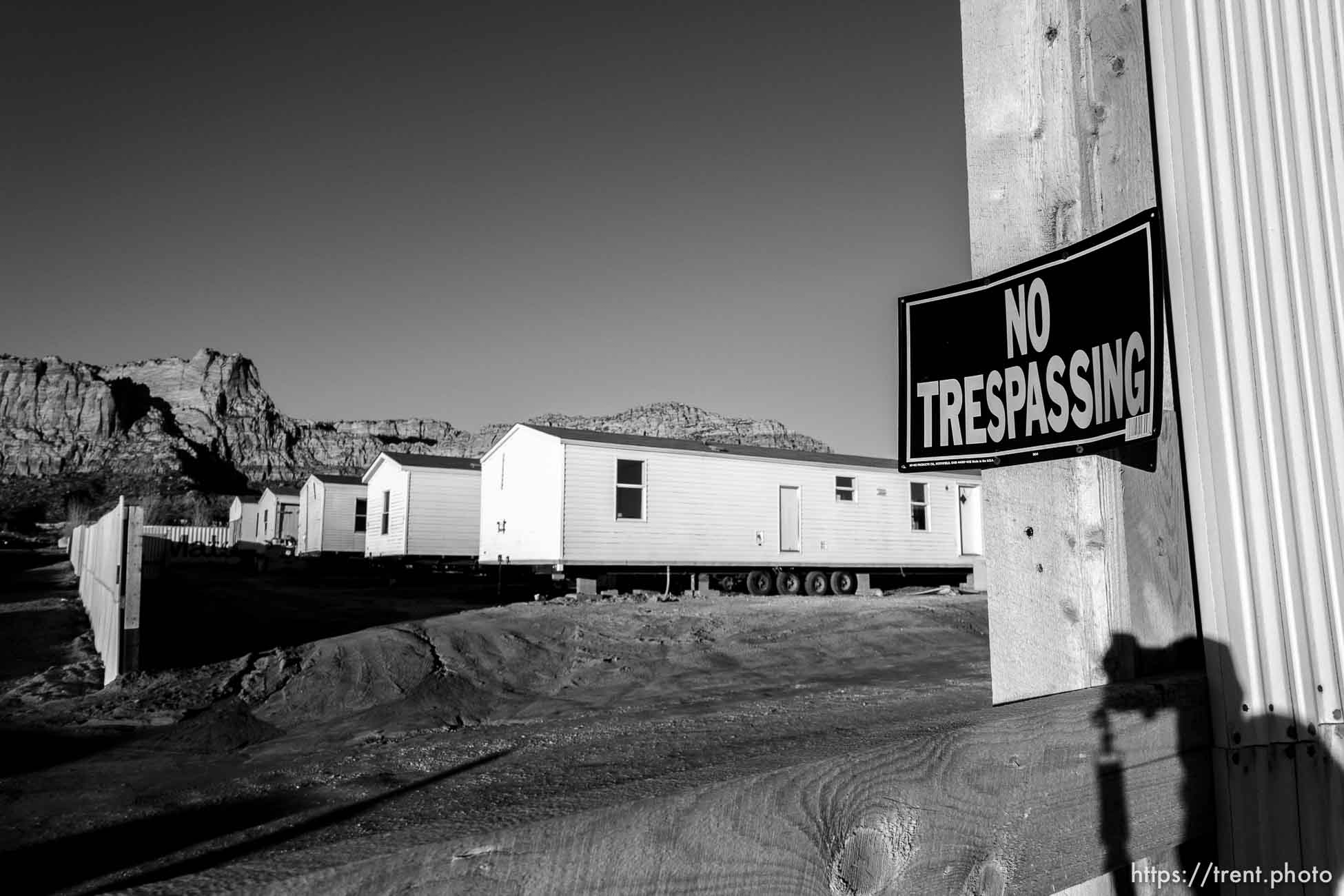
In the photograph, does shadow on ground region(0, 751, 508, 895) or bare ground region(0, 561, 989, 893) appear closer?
bare ground region(0, 561, 989, 893)

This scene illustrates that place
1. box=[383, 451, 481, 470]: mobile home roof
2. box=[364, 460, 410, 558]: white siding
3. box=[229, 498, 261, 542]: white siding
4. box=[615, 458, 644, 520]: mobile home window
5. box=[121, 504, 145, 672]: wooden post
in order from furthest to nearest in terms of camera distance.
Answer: box=[229, 498, 261, 542]: white siding, box=[383, 451, 481, 470]: mobile home roof, box=[364, 460, 410, 558]: white siding, box=[615, 458, 644, 520]: mobile home window, box=[121, 504, 145, 672]: wooden post

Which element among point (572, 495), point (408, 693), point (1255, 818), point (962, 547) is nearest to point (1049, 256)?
point (1255, 818)

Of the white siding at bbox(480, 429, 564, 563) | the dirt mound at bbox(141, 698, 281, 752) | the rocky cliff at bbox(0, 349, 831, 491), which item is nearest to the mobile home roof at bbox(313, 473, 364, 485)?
the white siding at bbox(480, 429, 564, 563)

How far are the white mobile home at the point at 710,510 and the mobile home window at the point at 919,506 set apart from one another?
0.04 metres

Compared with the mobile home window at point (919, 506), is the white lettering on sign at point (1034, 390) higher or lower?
lower

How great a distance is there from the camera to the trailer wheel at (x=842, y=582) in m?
20.8

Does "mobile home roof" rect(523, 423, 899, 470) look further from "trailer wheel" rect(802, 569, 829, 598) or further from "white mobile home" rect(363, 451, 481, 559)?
"white mobile home" rect(363, 451, 481, 559)

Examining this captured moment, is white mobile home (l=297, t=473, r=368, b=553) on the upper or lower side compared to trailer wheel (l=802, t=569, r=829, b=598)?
upper

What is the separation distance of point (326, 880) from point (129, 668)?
33.2 feet

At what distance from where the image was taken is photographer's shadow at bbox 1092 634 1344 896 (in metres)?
1.68

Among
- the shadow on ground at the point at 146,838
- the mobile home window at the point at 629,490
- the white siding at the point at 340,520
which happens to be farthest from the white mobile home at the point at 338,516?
the shadow on ground at the point at 146,838

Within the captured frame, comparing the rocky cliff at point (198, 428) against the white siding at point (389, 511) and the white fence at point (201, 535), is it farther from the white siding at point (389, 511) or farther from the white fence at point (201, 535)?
the white siding at point (389, 511)

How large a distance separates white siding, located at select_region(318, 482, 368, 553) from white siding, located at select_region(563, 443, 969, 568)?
58.0 feet

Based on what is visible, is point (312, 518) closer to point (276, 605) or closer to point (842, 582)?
point (276, 605)
